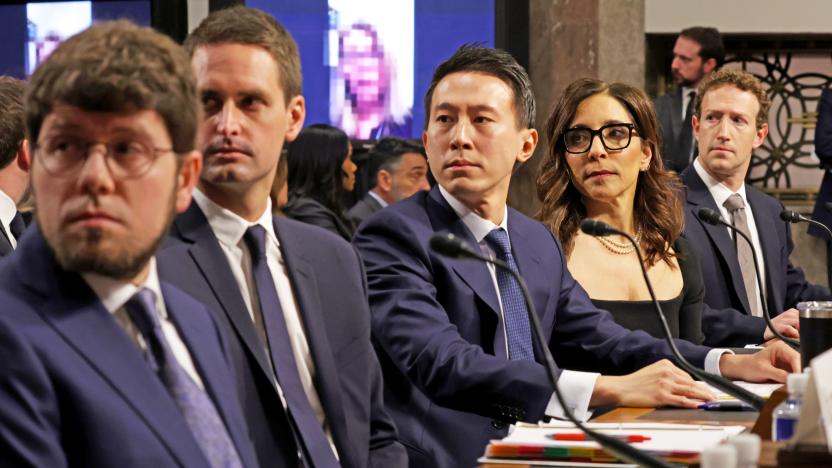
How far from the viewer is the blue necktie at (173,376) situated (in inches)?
65.7

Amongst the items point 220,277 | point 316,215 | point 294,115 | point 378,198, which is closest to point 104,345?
point 220,277

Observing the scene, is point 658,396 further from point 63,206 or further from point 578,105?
point 63,206

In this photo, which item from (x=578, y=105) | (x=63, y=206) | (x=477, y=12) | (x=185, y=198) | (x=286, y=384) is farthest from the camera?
(x=477, y=12)

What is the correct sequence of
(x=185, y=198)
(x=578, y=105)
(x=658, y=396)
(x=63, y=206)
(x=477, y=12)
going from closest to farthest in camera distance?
(x=63, y=206) → (x=185, y=198) → (x=658, y=396) → (x=578, y=105) → (x=477, y=12)

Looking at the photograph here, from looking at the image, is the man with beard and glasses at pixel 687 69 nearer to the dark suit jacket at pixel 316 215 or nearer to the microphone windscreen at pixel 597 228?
the dark suit jacket at pixel 316 215

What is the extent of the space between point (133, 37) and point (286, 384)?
0.71m

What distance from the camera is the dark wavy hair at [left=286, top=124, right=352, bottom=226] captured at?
239 inches

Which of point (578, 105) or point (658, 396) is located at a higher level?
point (578, 105)

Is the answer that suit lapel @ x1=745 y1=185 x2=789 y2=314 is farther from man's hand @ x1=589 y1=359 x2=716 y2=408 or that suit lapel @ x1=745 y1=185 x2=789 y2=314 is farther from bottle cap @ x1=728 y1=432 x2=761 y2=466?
bottle cap @ x1=728 y1=432 x2=761 y2=466

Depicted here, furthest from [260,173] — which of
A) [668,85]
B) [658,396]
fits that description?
[668,85]

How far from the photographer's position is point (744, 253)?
4.54m

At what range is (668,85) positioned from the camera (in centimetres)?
798

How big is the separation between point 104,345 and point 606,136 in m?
2.30

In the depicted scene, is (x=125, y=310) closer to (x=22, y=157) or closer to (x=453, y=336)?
(x=453, y=336)
